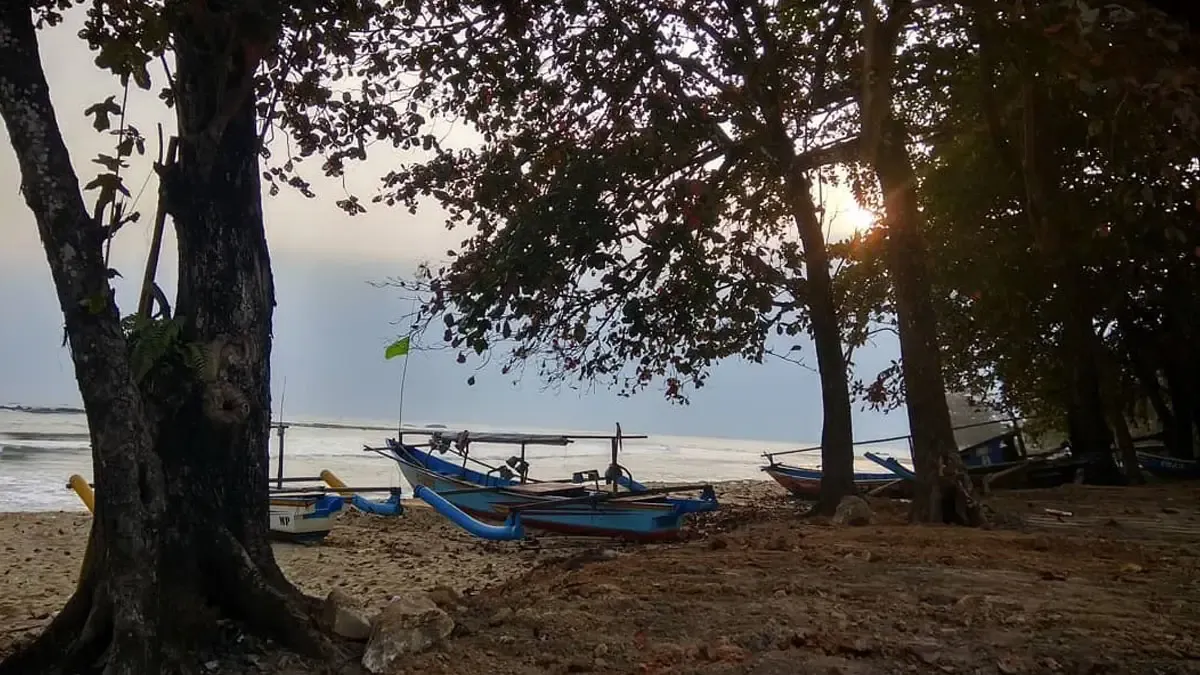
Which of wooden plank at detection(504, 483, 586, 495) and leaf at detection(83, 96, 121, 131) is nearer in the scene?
leaf at detection(83, 96, 121, 131)

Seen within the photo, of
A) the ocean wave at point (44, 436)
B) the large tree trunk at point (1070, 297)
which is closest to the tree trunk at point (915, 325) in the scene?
the large tree trunk at point (1070, 297)

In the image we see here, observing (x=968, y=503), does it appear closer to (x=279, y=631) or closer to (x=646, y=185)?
(x=646, y=185)

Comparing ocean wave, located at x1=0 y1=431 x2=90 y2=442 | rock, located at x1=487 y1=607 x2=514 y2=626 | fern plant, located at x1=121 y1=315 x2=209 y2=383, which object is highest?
ocean wave, located at x1=0 y1=431 x2=90 y2=442

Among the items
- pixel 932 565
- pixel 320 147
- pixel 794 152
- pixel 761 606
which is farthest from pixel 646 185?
pixel 761 606

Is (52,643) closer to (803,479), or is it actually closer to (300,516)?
(300,516)

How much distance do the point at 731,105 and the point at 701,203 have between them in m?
2.27

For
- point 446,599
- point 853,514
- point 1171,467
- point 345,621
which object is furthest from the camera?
point 1171,467

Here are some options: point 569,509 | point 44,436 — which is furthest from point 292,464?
point 569,509

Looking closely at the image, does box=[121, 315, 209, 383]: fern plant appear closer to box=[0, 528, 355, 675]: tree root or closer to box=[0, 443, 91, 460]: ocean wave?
box=[0, 528, 355, 675]: tree root

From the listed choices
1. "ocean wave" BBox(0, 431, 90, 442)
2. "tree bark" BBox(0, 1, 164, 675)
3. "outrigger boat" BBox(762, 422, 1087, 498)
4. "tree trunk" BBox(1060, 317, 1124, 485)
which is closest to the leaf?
"tree bark" BBox(0, 1, 164, 675)

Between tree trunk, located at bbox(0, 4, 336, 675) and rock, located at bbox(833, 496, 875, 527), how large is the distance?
6.40 m

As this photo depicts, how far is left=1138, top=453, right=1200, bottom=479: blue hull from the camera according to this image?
1647 cm

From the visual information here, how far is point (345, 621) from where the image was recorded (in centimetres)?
479

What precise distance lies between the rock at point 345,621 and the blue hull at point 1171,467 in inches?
662
